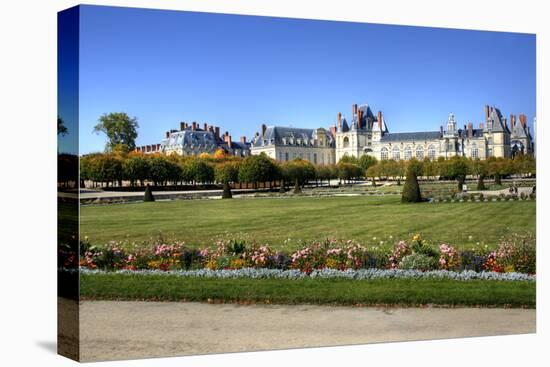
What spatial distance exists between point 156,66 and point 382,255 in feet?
18.7

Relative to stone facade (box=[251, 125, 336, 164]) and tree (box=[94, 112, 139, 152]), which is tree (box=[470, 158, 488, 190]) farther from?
tree (box=[94, 112, 139, 152])

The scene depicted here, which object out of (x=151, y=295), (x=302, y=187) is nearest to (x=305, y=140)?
(x=302, y=187)

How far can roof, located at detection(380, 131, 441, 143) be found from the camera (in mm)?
17516

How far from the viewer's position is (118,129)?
47.6 ft

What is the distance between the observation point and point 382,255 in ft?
54.1

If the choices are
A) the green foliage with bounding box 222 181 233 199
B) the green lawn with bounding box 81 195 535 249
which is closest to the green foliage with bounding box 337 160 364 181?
the green lawn with bounding box 81 195 535 249

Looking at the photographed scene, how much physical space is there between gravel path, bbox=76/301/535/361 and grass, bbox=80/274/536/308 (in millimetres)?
159

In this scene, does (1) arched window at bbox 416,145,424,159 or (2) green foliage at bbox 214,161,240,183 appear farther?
(1) arched window at bbox 416,145,424,159

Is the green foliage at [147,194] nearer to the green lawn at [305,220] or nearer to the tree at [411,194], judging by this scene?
the green lawn at [305,220]

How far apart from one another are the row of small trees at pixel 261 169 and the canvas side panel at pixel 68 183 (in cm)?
42

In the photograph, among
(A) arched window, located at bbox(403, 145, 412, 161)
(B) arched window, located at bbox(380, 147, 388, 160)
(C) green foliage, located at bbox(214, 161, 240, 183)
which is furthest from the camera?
(B) arched window, located at bbox(380, 147, 388, 160)

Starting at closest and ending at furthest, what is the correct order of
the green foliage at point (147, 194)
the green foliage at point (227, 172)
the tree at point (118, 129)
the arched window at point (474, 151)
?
1. the tree at point (118, 129)
2. the green foliage at point (147, 194)
3. the green foliage at point (227, 172)
4. the arched window at point (474, 151)

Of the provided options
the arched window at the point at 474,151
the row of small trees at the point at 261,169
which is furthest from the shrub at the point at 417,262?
the arched window at the point at 474,151

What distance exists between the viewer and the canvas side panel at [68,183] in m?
14.1
